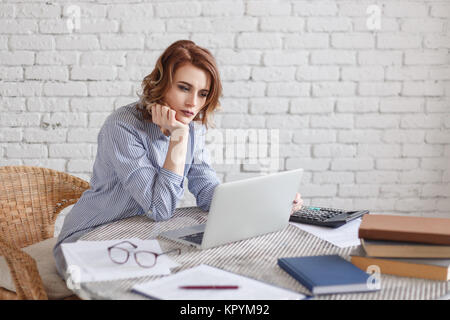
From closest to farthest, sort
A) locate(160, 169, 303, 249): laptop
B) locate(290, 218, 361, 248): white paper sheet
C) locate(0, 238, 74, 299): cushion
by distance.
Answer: locate(160, 169, 303, 249): laptop
locate(290, 218, 361, 248): white paper sheet
locate(0, 238, 74, 299): cushion

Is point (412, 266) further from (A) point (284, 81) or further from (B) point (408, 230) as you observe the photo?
(A) point (284, 81)

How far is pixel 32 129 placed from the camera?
Answer: 2697 mm

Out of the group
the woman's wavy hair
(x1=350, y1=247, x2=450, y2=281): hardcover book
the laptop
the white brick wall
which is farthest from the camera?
the white brick wall

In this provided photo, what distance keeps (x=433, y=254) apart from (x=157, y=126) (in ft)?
3.31

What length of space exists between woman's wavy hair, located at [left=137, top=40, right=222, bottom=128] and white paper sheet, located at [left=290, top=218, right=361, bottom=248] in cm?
61

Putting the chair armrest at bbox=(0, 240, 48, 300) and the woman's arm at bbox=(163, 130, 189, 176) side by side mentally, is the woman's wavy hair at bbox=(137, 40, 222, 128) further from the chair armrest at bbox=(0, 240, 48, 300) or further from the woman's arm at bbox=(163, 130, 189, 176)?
the chair armrest at bbox=(0, 240, 48, 300)

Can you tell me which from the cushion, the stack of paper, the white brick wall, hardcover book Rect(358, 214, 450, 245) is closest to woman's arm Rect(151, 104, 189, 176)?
the stack of paper

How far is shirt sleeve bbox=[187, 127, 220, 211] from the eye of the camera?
1.90m

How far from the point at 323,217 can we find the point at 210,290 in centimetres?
67

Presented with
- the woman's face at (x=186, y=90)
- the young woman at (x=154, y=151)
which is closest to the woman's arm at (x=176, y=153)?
the young woman at (x=154, y=151)

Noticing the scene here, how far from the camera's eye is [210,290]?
1.07 meters

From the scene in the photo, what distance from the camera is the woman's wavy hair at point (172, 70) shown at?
5.97 feet

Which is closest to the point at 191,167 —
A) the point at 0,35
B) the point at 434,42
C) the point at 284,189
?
the point at 284,189

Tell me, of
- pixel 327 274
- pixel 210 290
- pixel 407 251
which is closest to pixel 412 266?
pixel 407 251
